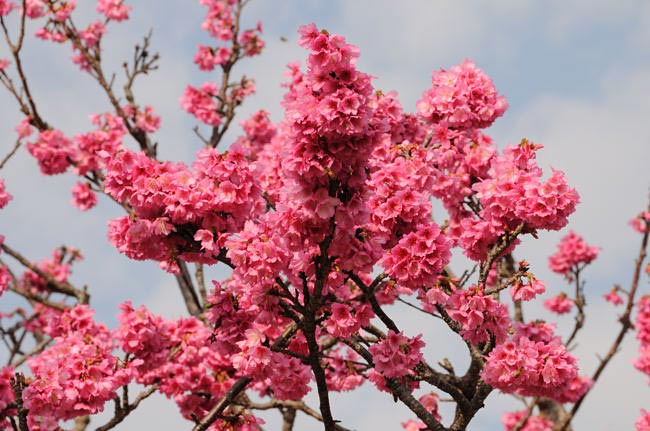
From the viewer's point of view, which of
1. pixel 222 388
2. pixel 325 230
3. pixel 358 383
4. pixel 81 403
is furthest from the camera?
pixel 358 383

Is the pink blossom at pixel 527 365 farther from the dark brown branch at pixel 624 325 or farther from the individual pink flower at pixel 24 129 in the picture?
the individual pink flower at pixel 24 129

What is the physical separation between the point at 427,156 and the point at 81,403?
3935 millimetres

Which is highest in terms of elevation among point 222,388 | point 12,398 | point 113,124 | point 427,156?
point 113,124

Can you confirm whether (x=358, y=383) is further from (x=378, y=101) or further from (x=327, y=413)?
(x=378, y=101)

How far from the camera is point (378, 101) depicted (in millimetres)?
7324

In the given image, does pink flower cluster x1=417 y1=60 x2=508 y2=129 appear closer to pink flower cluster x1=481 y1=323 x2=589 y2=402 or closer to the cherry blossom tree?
the cherry blossom tree

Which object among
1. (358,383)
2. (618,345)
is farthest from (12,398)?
(618,345)

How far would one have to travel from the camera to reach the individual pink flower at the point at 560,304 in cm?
1391

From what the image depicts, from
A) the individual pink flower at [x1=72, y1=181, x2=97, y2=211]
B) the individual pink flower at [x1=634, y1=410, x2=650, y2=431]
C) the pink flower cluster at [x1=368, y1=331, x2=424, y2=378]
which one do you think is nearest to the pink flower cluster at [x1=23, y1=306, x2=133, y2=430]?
the pink flower cluster at [x1=368, y1=331, x2=424, y2=378]

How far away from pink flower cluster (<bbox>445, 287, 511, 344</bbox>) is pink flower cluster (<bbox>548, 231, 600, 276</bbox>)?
8.00m

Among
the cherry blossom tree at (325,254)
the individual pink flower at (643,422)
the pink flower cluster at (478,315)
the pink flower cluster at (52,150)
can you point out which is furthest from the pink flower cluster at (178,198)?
the pink flower cluster at (52,150)

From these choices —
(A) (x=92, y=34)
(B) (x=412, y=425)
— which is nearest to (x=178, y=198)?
(B) (x=412, y=425)

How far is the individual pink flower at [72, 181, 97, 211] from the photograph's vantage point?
12.8 meters

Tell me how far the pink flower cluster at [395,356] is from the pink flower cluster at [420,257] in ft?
1.50
